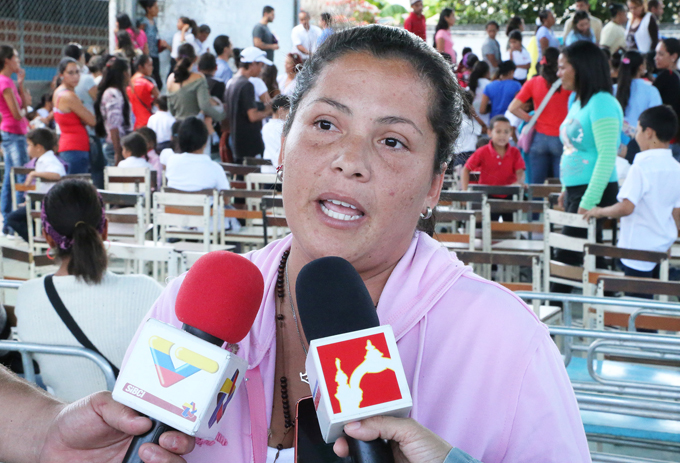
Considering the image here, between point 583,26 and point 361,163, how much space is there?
1048 centimetres

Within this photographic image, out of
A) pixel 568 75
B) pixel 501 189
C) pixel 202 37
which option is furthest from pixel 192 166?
pixel 202 37

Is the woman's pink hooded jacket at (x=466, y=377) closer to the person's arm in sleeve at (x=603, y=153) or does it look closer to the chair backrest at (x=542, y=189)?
the person's arm in sleeve at (x=603, y=153)

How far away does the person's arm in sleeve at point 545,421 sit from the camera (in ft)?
3.85

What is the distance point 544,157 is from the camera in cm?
775

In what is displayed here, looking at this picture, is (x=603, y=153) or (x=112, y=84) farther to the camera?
(x=112, y=84)

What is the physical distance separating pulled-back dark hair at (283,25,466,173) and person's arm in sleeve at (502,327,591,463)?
0.48m

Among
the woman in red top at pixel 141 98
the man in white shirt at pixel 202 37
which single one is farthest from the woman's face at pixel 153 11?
the woman in red top at pixel 141 98

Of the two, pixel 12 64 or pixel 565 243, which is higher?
pixel 12 64

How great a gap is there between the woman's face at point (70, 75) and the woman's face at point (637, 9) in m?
8.59

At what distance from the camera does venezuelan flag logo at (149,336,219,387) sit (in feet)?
3.12

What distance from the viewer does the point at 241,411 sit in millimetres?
1309

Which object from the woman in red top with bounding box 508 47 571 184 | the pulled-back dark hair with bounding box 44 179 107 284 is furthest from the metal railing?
the woman in red top with bounding box 508 47 571 184

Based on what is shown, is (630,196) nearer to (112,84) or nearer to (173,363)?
(173,363)

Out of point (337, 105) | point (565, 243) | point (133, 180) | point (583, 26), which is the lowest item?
point (565, 243)
